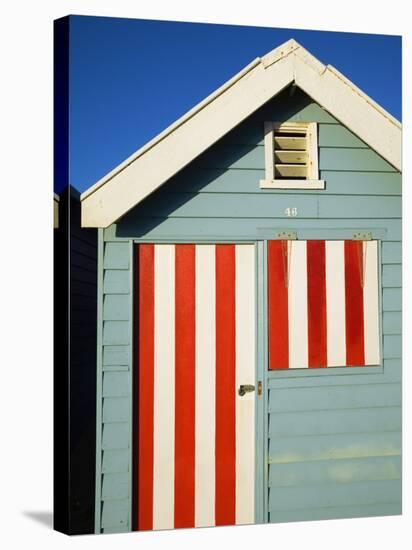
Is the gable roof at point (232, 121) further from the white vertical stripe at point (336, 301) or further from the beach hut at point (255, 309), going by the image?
the white vertical stripe at point (336, 301)

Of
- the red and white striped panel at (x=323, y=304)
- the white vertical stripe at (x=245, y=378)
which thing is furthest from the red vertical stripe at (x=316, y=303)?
the white vertical stripe at (x=245, y=378)

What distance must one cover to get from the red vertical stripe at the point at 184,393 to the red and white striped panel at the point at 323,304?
1.84ft

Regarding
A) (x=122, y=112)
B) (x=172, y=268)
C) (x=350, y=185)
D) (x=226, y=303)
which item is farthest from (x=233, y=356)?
(x=122, y=112)

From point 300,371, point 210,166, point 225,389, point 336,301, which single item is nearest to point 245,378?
point 225,389

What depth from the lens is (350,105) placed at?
5.21m

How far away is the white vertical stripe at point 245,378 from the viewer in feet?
17.0

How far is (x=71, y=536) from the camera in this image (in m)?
4.86

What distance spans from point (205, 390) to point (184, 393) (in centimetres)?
15

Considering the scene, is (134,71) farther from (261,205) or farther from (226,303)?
(226,303)

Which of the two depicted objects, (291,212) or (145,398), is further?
(291,212)

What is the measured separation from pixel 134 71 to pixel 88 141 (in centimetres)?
57

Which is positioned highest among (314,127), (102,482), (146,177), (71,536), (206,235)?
(314,127)

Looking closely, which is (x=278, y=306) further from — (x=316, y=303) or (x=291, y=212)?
(x=291, y=212)

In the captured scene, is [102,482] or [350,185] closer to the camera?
[102,482]
